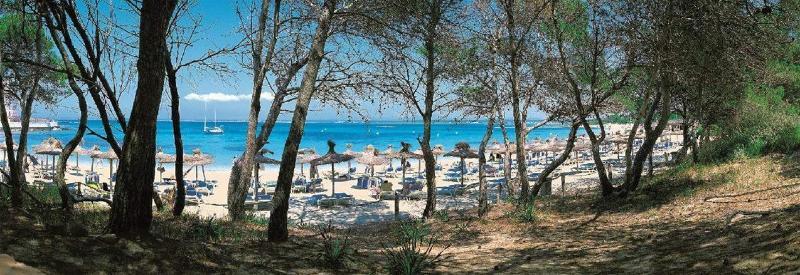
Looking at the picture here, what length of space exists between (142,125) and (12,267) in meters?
1.59

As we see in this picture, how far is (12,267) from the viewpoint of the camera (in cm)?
329

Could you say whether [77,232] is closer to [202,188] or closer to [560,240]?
[560,240]

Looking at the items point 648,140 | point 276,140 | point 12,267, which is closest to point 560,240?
point 648,140

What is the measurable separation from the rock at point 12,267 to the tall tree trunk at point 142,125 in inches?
46.2

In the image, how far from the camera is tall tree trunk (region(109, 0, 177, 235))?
458 centimetres

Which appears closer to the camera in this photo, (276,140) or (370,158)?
(370,158)

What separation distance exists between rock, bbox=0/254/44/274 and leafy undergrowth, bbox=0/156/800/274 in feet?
0.49

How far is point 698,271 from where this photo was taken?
14.2ft

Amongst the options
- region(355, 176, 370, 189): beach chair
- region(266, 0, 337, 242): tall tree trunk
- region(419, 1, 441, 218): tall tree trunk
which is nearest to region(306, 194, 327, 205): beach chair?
region(355, 176, 370, 189): beach chair

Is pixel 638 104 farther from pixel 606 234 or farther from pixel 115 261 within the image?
pixel 115 261

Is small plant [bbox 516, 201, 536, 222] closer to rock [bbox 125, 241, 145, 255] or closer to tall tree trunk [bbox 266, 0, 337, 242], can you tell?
tall tree trunk [bbox 266, 0, 337, 242]

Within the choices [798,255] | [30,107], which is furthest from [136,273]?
[30,107]

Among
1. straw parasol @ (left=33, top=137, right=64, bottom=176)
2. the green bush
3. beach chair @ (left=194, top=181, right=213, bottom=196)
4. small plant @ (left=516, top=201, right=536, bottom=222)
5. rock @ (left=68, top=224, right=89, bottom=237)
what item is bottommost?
beach chair @ (left=194, top=181, right=213, bottom=196)

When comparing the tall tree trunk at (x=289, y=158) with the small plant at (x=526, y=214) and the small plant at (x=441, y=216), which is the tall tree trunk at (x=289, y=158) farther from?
the small plant at (x=441, y=216)
